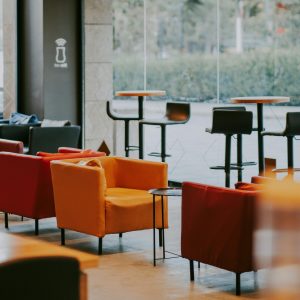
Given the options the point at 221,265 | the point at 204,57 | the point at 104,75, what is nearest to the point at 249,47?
the point at 204,57

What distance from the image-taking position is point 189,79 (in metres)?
11.9

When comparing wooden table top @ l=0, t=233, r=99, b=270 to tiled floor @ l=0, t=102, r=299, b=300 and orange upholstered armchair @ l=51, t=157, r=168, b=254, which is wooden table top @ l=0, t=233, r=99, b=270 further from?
orange upholstered armchair @ l=51, t=157, r=168, b=254

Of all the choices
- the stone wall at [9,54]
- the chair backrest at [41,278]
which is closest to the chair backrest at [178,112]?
the stone wall at [9,54]

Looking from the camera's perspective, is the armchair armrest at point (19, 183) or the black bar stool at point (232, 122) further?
the black bar stool at point (232, 122)

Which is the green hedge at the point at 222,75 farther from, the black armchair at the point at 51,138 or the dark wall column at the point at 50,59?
the black armchair at the point at 51,138

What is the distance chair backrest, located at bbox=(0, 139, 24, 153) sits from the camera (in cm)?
1020

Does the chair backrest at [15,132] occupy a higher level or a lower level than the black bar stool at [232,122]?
lower

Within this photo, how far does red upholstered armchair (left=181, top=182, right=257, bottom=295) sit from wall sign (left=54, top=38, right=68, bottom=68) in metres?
6.40

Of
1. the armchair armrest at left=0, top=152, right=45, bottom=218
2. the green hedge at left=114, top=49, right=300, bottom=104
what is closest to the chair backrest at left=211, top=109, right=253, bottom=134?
the green hedge at left=114, top=49, right=300, bottom=104

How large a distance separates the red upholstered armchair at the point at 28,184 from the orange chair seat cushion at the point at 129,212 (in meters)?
0.93

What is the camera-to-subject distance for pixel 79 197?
7.97 metres

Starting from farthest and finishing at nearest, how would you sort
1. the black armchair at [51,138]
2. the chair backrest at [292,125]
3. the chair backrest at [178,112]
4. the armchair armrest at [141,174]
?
the black armchair at [51,138] < the chair backrest at [178,112] < the chair backrest at [292,125] < the armchair armrest at [141,174]

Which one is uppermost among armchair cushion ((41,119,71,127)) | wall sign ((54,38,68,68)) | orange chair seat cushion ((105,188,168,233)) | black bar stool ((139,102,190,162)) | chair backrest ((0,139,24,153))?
wall sign ((54,38,68,68))

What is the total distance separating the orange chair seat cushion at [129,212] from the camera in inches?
308
